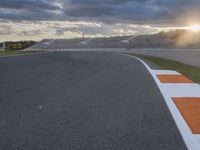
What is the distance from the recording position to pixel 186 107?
8.25 m

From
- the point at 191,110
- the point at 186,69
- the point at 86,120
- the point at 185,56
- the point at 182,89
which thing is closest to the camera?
the point at 86,120

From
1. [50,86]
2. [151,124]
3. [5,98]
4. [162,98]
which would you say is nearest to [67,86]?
[50,86]

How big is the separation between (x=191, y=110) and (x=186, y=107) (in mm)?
407

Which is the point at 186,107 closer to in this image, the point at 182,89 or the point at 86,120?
the point at 86,120

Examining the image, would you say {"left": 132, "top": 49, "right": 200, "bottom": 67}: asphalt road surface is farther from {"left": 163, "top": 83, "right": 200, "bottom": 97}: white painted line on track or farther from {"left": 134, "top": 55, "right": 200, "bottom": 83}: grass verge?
{"left": 163, "top": 83, "right": 200, "bottom": 97}: white painted line on track

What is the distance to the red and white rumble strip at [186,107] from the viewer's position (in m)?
5.79

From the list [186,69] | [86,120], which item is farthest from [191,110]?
[186,69]

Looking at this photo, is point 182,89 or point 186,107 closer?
point 186,107

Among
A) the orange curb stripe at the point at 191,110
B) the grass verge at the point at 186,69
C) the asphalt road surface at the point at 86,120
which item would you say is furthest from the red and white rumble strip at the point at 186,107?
the grass verge at the point at 186,69

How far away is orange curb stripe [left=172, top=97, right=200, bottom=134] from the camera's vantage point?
21.3 feet

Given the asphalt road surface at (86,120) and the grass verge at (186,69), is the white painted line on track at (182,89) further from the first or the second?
the grass verge at (186,69)

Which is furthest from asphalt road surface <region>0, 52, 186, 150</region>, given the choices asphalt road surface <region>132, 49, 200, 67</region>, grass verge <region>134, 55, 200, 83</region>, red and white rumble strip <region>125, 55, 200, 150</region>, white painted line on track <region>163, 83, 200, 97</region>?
asphalt road surface <region>132, 49, 200, 67</region>

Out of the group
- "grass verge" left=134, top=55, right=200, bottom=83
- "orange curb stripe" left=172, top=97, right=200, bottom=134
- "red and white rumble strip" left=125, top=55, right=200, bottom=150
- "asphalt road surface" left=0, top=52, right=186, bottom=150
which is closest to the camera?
"asphalt road surface" left=0, top=52, right=186, bottom=150

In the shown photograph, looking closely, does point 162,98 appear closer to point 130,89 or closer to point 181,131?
point 130,89
